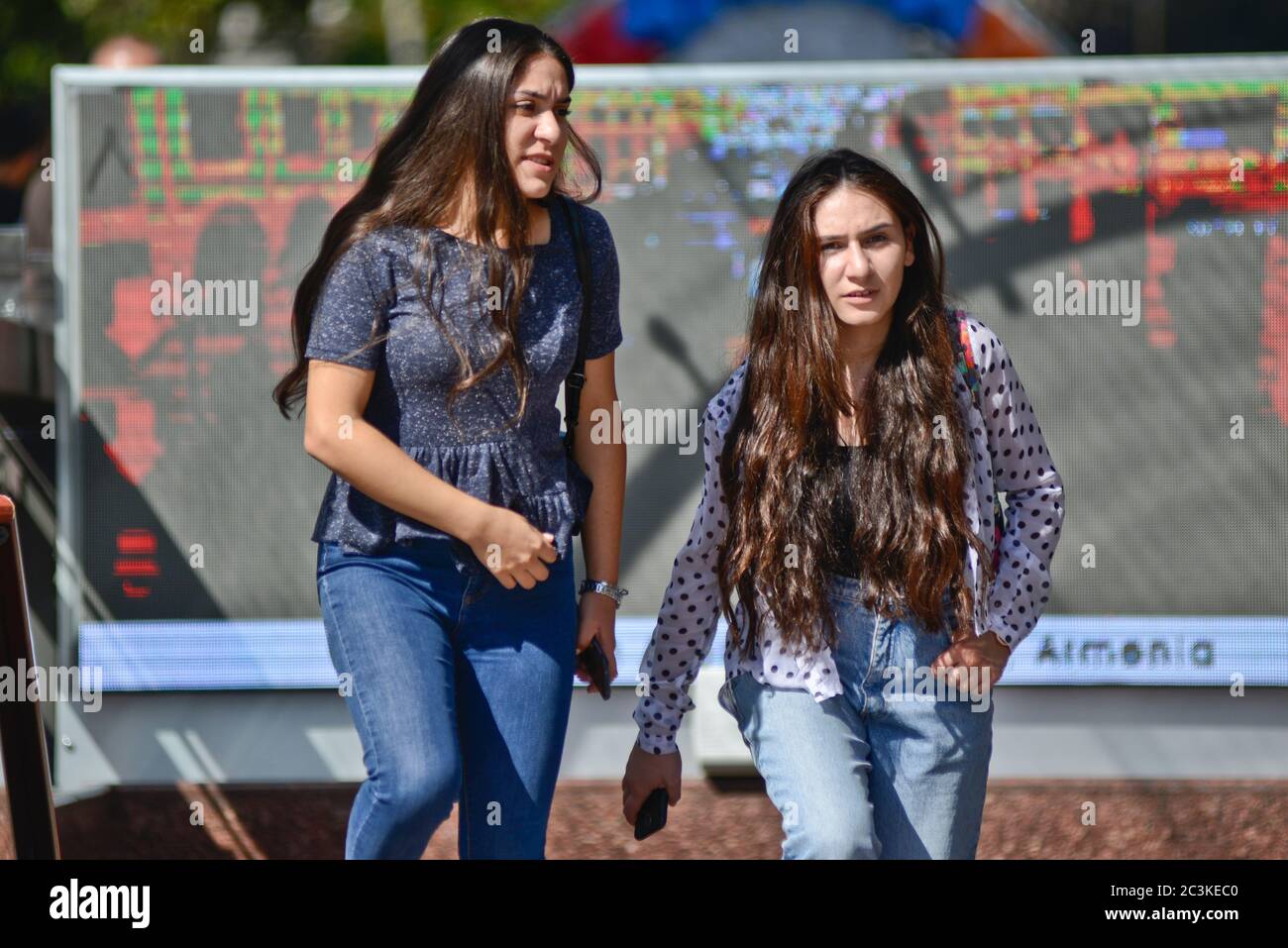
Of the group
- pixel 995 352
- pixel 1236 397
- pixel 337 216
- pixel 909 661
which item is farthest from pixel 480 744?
pixel 1236 397

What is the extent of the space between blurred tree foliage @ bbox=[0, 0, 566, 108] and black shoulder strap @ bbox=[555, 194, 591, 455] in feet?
37.7

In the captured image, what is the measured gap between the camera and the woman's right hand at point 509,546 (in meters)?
2.62

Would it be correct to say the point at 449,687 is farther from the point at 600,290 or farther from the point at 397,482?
the point at 600,290

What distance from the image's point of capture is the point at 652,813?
9.53ft

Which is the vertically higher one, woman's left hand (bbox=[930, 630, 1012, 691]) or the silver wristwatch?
the silver wristwatch

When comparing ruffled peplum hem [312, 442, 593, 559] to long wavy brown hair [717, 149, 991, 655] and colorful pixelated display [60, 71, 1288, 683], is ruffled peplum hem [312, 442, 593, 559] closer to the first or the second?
long wavy brown hair [717, 149, 991, 655]

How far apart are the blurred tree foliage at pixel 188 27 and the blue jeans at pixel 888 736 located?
1211 cm

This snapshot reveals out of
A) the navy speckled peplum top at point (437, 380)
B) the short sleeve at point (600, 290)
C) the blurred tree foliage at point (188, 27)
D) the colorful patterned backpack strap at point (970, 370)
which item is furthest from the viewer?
the blurred tree foliage at point (188, 27)

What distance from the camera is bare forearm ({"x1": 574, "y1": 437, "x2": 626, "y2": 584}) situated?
296 centimetres

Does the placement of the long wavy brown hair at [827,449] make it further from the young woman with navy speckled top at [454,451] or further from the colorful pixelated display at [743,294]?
the colorful pixelated display at [743,294]

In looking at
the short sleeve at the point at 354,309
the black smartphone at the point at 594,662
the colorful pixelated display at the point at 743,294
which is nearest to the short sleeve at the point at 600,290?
the short sleeve at the point at 354,309

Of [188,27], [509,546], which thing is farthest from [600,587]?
[188,27]

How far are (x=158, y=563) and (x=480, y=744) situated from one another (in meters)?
2.47

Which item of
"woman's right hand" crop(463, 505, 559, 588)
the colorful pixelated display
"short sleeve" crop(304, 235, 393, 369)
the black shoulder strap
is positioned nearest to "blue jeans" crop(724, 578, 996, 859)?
"woman's right hand" crop(463, 505, 559, 588)
